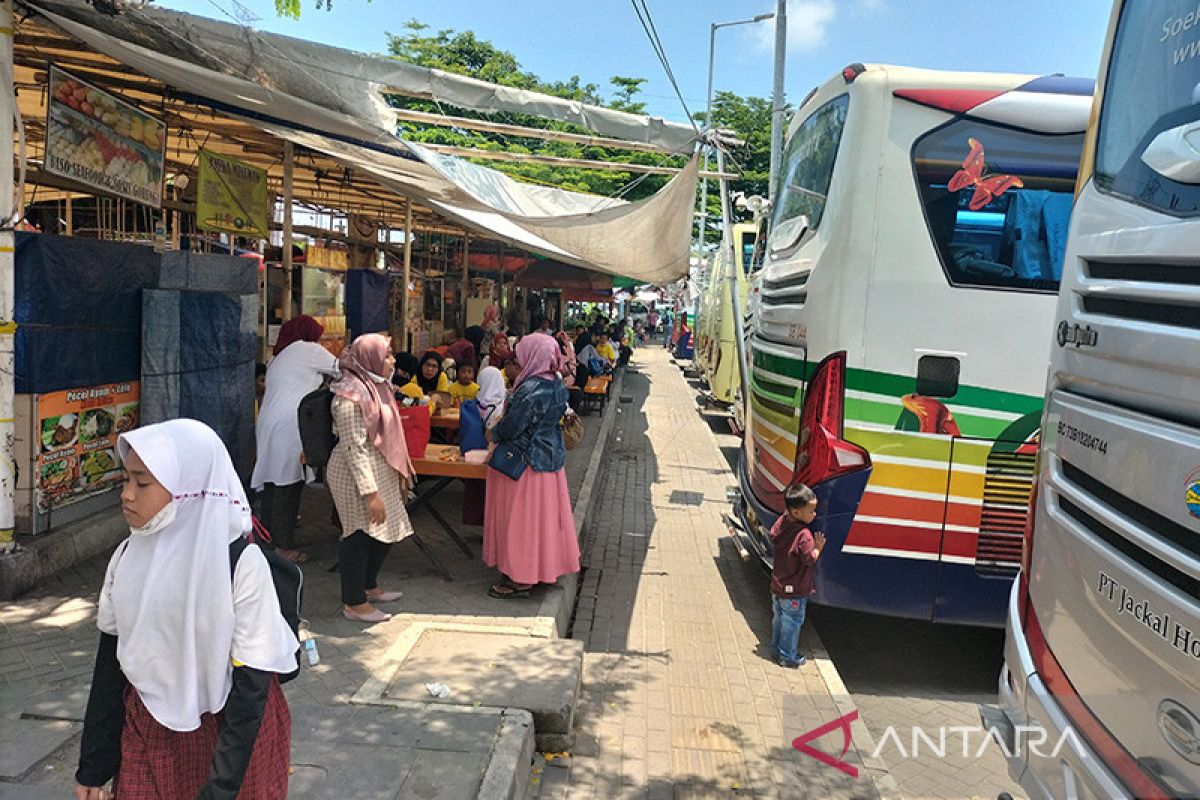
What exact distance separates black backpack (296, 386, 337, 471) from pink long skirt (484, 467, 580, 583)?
1054 mm

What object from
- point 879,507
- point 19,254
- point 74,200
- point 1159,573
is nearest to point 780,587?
point 879,507

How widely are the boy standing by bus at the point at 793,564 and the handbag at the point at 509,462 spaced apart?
1.59 meters

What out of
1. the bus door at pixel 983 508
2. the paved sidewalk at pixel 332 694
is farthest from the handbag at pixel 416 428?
the bus door at pixel 983 508

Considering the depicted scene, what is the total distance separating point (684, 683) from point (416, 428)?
2417 millimetres

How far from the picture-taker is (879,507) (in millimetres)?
4559

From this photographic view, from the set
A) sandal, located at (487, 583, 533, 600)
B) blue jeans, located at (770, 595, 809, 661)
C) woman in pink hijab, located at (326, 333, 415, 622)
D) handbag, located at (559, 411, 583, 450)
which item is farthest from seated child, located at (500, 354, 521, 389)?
blue jeans, located at (770, 595, 809, 661)

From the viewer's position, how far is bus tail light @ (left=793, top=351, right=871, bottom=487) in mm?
4555

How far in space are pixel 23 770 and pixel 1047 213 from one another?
5.34 m

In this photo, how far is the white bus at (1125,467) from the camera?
6.40 ft

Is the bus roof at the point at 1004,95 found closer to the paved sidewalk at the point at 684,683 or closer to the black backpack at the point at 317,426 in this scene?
the paved sidewalk at the point at 684,683

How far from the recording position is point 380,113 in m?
5.77

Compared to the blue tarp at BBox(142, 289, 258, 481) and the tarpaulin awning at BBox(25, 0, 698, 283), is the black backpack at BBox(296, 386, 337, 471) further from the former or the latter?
the tarpaulin awning at BBox(25, 0, 698, 283)

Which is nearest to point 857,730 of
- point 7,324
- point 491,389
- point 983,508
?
point 983,508

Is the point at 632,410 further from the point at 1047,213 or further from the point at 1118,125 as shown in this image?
the point at 1118,125
